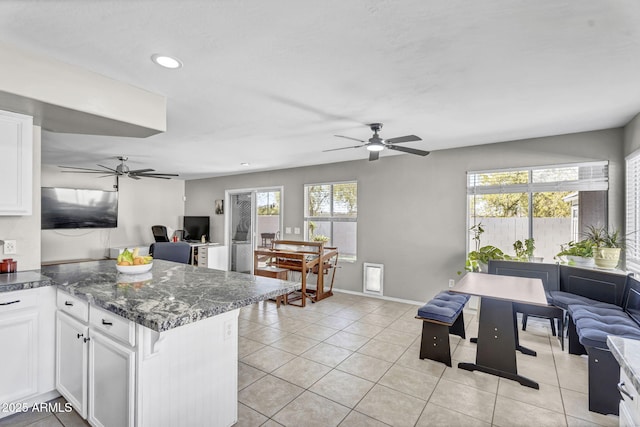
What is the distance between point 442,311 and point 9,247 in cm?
372

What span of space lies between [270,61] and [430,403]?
107 inches

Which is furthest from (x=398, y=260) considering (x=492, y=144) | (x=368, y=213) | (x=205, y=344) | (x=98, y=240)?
(x=98, y=240)

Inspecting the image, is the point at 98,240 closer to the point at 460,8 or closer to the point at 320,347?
the point at 320,347

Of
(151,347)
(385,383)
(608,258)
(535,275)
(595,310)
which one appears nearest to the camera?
(151,347)

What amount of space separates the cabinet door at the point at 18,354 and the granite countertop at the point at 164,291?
0.31m

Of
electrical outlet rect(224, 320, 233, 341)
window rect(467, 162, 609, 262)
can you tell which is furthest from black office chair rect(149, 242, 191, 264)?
window rect(467, 162, 609, 262)

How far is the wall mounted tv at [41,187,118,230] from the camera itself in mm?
5961

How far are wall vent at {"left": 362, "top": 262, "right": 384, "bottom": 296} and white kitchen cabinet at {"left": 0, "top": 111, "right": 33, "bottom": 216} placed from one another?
4.43 meters

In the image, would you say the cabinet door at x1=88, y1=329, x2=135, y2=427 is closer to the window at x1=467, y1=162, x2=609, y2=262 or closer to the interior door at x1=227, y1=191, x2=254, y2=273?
the window at x1=467, y1=162, x2=609, y2=262

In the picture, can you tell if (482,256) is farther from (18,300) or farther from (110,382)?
(18,300)

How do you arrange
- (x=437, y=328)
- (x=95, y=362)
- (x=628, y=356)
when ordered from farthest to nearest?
(x=437, y=328) < (x=95, y=362) < (x=628, y=356)

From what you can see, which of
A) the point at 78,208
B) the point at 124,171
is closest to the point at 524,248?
the point at 124,171

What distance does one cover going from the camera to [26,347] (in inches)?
84.7

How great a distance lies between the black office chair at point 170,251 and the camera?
373 cm
